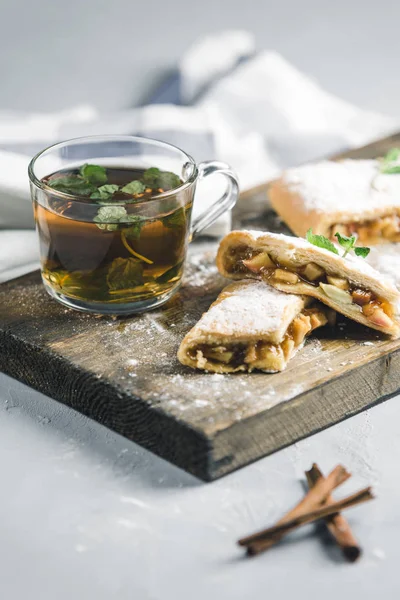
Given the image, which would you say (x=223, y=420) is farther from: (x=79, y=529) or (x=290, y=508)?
(x=79, y=529)

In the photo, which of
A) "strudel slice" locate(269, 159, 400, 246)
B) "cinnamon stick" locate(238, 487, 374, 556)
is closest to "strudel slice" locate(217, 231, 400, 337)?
"strudel slice" locate(269, 159, 400, 246)

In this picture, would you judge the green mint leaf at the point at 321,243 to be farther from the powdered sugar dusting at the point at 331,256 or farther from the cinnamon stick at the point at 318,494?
the cinnamon stick at the point at 318,494

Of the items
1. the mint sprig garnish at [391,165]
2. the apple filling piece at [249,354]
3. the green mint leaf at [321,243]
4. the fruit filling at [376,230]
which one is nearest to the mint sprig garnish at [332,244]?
the green mint leaf at [321,243]

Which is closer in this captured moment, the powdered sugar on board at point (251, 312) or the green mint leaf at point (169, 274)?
the powdered sugar on board at point (251, 312)

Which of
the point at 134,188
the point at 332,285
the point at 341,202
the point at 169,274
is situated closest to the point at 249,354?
the point at 332,285

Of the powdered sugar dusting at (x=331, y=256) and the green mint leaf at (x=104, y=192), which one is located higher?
the green mint leaf at (x=104, y=192)

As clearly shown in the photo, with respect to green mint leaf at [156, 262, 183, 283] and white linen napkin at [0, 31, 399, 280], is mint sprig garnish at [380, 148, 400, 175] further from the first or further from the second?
green mint leaf at [156, 262, 183, 283]
